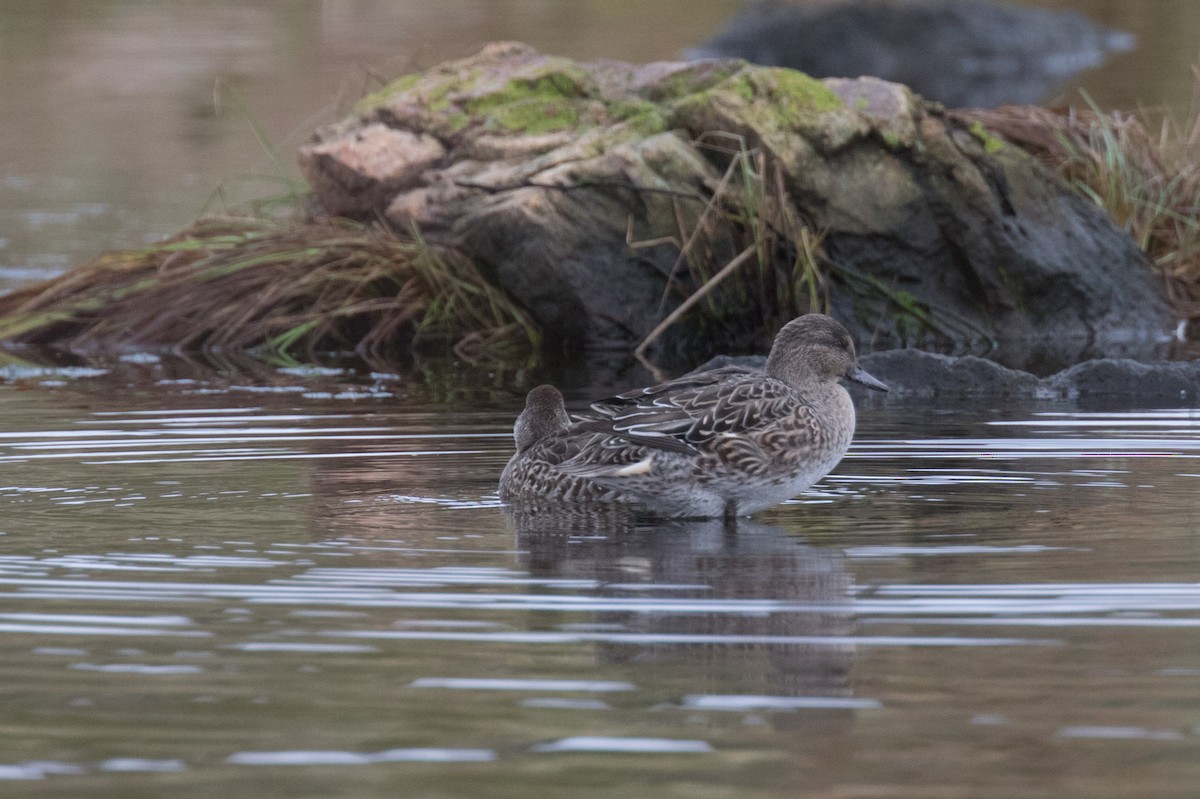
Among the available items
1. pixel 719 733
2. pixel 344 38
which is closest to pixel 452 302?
pixel 719 733

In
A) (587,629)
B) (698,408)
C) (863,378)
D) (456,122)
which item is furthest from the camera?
(456,122)

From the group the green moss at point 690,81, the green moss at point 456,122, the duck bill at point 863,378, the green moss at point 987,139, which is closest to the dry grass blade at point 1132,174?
the green moss at point 987,139

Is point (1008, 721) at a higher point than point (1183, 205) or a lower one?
lower

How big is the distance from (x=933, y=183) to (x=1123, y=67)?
57.0 feet

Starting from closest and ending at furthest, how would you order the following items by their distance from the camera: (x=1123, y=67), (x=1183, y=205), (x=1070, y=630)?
(x=1070, y=630), (x=1183, y=205), (x=1123, y=67)

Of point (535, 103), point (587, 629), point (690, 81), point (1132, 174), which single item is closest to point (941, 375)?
point (690, 81)

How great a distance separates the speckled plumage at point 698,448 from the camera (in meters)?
6.94

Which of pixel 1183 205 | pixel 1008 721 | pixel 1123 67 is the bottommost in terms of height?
pixel 1008 721

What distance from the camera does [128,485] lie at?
300 inches

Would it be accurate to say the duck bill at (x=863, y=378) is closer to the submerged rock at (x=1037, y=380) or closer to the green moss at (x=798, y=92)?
the submerged rock at (x=1037, y=380)

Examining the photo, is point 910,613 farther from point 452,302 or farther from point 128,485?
point 452,302

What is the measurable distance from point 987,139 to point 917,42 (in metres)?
18.9

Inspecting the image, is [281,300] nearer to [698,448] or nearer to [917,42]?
[698,448]

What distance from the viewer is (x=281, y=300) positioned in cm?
1292
